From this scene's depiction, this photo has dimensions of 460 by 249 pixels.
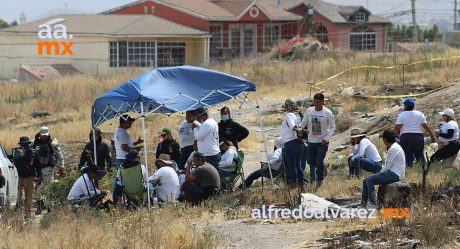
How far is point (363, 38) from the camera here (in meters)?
76.8

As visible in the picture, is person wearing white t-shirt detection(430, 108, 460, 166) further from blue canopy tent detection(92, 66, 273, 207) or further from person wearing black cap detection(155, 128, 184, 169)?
person wearing black cap detection(155, 128, 184, 169)

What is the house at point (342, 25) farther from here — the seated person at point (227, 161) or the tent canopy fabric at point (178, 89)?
A: the seated person at point (227, 161)

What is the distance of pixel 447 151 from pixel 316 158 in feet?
7.92

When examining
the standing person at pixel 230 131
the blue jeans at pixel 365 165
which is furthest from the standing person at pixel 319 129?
the standing person at pixel 230 131

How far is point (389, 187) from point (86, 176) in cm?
469

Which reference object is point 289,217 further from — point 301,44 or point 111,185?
point 301,44

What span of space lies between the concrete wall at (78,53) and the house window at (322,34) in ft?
43.9

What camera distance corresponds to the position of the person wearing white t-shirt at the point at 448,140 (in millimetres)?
18078

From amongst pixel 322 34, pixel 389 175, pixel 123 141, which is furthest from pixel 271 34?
pixel 389 175

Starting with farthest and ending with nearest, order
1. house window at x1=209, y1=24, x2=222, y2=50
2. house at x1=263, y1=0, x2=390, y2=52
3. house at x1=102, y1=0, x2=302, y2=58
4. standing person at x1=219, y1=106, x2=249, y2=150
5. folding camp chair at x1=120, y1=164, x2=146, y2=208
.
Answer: house at x1=263, y1=0, x2=390, y2=52 < house window at x1=209, y1=24, x2=222, y2=50 < house at x1=102, y1=0, x2=302, y2=58 < standing person at x1=219, y1=106, x2=249, y2=150 < folding camp chair at x1=120, y1=164, x2=146, y2=208

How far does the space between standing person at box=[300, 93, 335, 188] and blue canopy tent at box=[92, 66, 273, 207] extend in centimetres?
166

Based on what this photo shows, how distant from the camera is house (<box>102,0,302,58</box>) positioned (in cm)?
6612

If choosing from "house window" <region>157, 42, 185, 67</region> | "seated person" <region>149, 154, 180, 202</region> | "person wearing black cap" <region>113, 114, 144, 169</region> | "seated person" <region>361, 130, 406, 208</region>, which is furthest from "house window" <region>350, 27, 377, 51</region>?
"seated person" <region>361, 130, 406, 208</region>

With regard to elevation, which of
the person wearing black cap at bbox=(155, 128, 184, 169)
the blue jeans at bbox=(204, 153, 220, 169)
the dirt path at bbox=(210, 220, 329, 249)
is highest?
the person wearing black cap at bbox=(155, 128, 184, 169)
